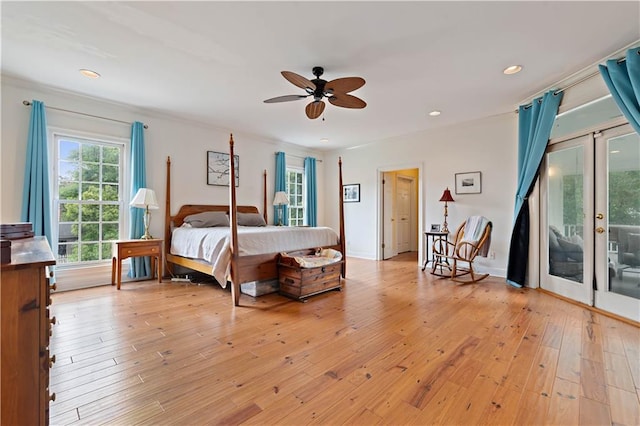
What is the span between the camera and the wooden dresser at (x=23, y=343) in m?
0.91

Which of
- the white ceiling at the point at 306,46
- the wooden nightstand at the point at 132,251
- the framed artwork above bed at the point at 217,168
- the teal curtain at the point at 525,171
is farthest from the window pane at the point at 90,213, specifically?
the teal curtain at the point at 525,171

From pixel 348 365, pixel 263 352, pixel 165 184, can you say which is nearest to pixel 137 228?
pixel 165 184

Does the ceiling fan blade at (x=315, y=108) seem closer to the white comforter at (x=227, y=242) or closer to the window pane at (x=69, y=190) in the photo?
the white comforter at (x=227, y=242)

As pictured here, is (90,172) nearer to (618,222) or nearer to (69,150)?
(69,150)

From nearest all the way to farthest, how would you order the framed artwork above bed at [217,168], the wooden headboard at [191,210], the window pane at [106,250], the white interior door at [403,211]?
the window pane at [106,250], the wooden headboard at [191,210], the framed artwork above bed at [217,168], the white interior door at [403,211]

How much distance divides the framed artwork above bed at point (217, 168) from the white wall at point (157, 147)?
81 millimetres

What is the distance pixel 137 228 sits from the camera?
4.25 meters

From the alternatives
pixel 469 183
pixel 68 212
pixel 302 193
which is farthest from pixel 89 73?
pixel 469 183

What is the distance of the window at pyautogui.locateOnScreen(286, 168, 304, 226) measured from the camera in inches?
262

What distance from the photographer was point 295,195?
6758mm

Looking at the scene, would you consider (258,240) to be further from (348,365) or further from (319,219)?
(319,219)

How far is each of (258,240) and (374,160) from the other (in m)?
3.73

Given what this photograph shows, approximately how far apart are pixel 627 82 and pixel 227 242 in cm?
416

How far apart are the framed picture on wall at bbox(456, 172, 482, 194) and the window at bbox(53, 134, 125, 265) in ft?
17.6
